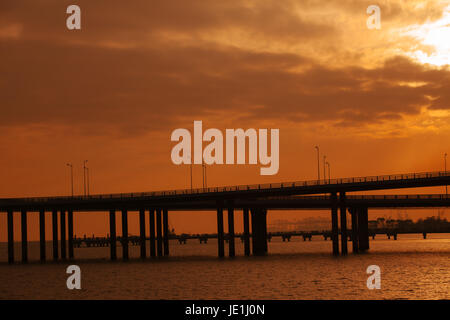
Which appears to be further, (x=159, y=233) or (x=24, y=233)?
(x=159, y=233)

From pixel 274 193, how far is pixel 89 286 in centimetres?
7333

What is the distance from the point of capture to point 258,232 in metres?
188

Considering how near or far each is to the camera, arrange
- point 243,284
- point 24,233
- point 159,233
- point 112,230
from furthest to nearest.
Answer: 1. point 159,233
2. point 24,233
3. point 112,230
4. point 243,284

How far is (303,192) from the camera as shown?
152 meters

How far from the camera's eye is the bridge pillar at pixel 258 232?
615 feet

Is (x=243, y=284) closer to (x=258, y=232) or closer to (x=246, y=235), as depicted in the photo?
(x=246, y=235)

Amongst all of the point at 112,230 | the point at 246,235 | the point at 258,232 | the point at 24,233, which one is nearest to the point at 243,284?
the point at 112,230

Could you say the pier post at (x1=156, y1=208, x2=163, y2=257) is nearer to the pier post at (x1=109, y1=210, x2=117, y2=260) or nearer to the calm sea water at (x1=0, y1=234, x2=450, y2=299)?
the pier post at (x1=109, y1=210, x2=117, y2=260)

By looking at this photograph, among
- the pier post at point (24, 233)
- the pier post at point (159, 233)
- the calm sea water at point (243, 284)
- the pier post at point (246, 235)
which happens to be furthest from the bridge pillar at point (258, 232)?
the calm sea water at point (243, 284)

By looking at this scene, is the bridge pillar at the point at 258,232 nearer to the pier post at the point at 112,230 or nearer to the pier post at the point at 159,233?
the pier post at the point at 159,233

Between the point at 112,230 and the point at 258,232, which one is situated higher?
the point at 112,230

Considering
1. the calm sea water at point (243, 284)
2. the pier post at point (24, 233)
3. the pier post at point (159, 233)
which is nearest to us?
the calm sea water at point (243, 284)
